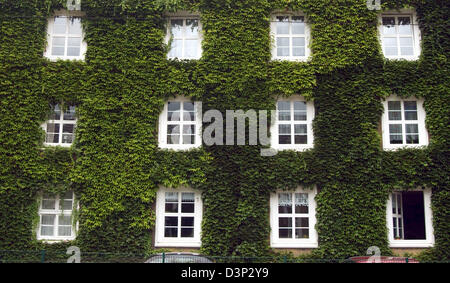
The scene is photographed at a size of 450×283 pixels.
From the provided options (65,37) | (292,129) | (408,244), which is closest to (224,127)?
(292,129)

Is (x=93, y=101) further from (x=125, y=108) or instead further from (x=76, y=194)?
(x=76, y=194)

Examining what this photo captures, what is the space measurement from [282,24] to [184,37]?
161 inches

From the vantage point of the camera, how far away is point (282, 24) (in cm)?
1762

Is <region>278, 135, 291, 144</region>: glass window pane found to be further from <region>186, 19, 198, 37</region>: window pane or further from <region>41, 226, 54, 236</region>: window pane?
<region>41, 226, 54, 236</region>: window pane

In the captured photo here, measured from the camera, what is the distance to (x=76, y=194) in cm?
1622

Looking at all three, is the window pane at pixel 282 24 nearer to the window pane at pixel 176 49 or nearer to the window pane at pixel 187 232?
the window pane at pixel 176 49

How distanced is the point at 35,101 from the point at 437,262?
634 inches

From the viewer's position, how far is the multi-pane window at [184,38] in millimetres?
17438

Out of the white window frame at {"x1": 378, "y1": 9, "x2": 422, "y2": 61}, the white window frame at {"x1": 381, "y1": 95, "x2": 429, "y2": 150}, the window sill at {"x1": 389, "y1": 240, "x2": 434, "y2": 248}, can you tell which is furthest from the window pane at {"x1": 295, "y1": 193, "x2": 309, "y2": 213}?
the white window frame at {"x1": 378, "y1": 9, "x2": 422, "y2": 61}

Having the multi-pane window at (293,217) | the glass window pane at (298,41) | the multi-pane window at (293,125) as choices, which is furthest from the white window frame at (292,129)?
the glass window pane at (298,41)

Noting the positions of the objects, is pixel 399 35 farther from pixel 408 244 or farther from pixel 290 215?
pixel 290 215

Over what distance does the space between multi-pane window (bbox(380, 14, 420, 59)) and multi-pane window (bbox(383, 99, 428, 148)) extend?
1973mm

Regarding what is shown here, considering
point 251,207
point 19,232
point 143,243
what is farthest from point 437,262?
point 19,232

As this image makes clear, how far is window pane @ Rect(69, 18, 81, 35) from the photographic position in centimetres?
1758
